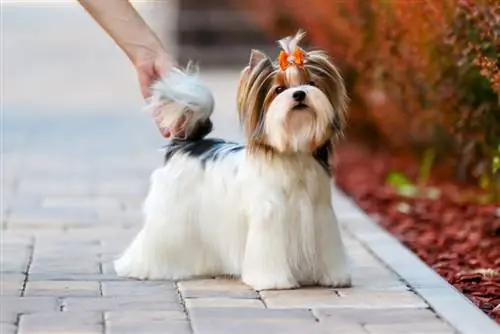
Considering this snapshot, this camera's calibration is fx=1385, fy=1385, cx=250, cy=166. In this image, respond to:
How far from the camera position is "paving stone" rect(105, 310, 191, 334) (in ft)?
18.8

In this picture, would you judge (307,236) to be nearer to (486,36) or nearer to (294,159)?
(294,159)

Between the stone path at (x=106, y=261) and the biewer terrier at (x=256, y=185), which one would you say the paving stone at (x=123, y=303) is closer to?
the stone path at (x=106, y=261)

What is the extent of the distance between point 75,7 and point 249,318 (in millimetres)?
25347

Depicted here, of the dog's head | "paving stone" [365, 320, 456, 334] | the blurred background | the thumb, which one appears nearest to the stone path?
"paving stone" [365, 320, 456, 334]

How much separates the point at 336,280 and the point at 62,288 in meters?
1.31

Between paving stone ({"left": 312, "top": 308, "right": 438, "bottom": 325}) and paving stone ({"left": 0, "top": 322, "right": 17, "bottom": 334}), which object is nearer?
paving stone ({"left": 0, "top": 322, "right": 17, "bottom": 334})

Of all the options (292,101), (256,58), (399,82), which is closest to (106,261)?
(256,58)

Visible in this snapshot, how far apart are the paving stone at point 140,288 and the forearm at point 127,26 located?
1158mm

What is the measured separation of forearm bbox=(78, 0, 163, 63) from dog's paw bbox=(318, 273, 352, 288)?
4.81 feet

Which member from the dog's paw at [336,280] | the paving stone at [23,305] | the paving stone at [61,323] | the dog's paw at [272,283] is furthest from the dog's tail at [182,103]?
the paving stone at [61,323]

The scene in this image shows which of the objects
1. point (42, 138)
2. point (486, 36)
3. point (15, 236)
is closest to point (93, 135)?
point (42, 138)

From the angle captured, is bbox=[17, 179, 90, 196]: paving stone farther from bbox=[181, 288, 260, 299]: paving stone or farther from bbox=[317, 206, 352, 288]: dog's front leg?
bbox=[317, 206, 352, 288]: dog's front leg

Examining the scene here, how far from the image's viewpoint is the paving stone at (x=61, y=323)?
5.73 meters

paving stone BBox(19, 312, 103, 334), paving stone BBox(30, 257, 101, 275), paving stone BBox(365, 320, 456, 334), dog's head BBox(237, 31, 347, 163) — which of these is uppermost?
dog's head BBox(237, 31, 347, 163)
